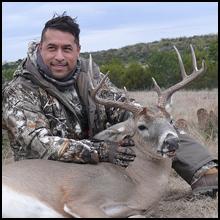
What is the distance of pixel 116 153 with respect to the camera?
570cm

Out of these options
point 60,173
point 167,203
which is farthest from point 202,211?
point 60,173

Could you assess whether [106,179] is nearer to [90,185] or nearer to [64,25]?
[90,185]

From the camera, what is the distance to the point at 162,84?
20250 millimetres

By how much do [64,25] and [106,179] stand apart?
1.75 metres

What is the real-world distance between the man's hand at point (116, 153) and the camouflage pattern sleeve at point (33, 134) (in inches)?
6.3

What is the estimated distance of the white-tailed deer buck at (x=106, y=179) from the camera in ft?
15.7

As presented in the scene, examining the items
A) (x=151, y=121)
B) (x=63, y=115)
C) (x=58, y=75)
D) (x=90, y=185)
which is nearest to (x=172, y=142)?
(x=151, y=121)

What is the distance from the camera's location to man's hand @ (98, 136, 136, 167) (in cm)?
565

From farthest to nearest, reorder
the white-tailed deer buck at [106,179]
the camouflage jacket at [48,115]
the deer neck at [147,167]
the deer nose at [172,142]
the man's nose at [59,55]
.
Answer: the man's nose at [59,55]
the deer neck at [147,167]
the camouflage jacket at [48,115]
the deer nose at [172,142]
the white-tailed deer buck at [106,179]

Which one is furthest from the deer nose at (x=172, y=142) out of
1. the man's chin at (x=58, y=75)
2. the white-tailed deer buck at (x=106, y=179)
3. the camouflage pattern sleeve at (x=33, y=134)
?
the man's chin at (x=58, y=75)

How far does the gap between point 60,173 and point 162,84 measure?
50.3 ft

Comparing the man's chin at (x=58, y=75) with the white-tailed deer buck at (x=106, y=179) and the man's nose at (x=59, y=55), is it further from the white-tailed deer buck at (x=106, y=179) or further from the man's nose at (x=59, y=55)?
the white-tailed deer buck at (x=106, y=179)

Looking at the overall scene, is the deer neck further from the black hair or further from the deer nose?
the black hair

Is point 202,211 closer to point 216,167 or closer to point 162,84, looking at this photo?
point 216,167
